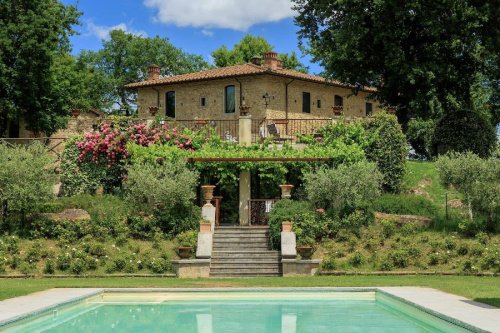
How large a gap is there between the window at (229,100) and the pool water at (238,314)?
84.4 feet

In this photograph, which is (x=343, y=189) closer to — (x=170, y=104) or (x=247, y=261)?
(x=247, y=261)

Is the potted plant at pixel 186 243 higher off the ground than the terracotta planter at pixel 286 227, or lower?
lower

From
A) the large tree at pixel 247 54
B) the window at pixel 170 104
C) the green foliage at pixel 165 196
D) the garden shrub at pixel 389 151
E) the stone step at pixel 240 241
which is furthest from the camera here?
the large tree at pixel 247 54

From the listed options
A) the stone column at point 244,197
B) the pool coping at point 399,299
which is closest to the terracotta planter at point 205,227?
the stone column at point 244,197

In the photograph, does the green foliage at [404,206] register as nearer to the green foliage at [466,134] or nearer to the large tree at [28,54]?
the green foliage at [466,134]

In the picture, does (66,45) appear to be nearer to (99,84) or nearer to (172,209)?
(99,84)

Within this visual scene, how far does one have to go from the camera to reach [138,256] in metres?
22.3

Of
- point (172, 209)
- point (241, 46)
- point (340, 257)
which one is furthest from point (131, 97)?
point (340, 257)

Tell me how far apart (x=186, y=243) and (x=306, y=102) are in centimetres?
2208

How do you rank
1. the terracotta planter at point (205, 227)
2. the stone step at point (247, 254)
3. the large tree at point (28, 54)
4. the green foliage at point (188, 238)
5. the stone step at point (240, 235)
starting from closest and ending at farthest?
the stone step at point (247, 254)
the green foliage at point (188, 238)
the terracotta planter at point (205, 227)
the stone step at point (240, 235)
the large tree at point (28, 54)

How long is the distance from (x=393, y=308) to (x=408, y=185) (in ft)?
55.2

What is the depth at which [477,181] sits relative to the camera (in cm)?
2341

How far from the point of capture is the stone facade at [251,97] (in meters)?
40.4

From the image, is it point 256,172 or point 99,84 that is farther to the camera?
point 99,84
